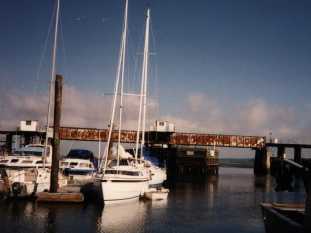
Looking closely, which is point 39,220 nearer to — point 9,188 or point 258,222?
point 9,188

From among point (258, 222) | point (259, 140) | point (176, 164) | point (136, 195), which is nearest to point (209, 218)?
point (258, 222)

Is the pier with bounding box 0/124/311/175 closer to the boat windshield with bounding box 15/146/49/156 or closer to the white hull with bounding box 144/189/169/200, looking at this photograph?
the boat windshield with bounding box 15/146/49/156

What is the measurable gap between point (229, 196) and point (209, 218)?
1538 centimetres

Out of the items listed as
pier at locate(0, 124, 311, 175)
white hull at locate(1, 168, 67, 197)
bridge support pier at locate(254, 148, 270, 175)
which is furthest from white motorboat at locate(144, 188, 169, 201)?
bridge support pier at locate(254, 148, 270, 175)

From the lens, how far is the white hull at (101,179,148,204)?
102 ft

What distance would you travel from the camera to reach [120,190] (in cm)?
3225

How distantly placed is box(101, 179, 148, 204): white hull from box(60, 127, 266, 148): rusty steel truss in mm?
41539

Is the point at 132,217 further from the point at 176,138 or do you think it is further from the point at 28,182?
the point at 176,138

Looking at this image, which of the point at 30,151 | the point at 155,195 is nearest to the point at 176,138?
the point at 30,151

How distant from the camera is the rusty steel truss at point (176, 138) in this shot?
77.6 meters

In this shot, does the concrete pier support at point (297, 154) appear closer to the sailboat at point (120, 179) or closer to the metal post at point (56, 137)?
the sailboat at point (120, 179)

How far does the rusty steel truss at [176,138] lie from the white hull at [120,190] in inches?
1635

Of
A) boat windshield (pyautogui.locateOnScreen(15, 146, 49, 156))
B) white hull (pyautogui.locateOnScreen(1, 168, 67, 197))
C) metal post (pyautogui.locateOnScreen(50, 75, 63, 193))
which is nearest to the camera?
metal post (pyautogui.locateOnScreen(50, 75, 63, 193))

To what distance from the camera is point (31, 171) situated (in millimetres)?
36062
